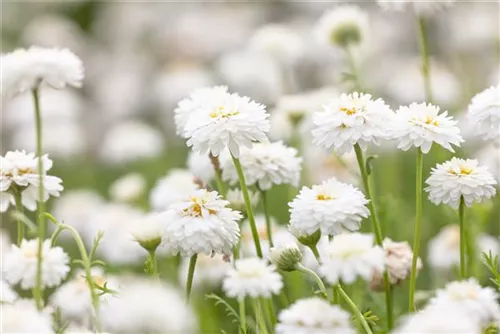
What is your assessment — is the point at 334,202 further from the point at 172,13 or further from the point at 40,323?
the point at 172,13

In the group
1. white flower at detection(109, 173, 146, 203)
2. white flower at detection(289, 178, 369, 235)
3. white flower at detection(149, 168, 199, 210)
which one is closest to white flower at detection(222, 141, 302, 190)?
white flower at detection(289, 178, 369, 235)

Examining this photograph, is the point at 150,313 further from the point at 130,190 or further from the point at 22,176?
the point at 130,190

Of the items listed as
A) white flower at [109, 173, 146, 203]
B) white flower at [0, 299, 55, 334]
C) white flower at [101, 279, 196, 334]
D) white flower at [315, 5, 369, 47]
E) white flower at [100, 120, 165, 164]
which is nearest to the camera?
white flower at [101, 279, 196, 334]

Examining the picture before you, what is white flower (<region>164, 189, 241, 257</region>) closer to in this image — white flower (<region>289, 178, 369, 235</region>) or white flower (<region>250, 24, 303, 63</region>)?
white flower (<region>289, 178, 369, 235</region>)

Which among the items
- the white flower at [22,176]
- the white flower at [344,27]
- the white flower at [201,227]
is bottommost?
the white flower at [201,227]

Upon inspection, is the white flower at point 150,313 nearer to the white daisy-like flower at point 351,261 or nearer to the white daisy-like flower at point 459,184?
the white daisy-like flower at point 351,261

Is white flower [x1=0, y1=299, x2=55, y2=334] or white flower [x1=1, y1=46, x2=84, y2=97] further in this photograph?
white flower [x1=1, y1=46, x2=84, y2=97]

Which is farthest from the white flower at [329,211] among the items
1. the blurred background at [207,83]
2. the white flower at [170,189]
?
the white flower at [170,189]
